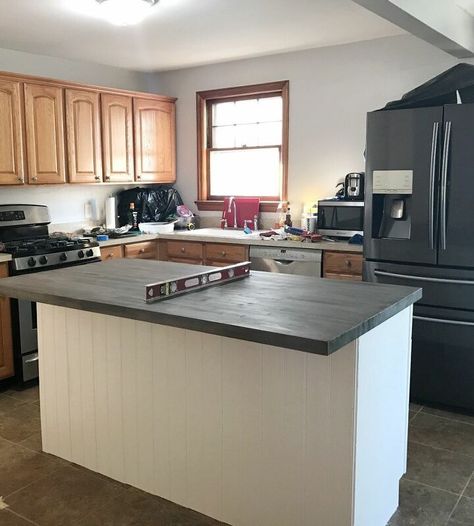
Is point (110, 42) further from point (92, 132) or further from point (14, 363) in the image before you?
point (14, 363)

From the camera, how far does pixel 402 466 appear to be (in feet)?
8.11

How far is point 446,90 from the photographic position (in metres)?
3.44

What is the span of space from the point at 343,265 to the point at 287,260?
0.46 metres

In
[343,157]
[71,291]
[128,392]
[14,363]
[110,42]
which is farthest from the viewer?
[343,157]

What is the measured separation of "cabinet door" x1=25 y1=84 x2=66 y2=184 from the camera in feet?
13.8

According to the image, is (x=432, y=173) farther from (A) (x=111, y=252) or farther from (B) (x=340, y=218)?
(A) (x=111, y=252)

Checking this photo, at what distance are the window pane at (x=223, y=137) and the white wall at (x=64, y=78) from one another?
884mm

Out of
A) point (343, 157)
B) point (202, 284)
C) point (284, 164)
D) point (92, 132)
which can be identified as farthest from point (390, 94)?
point (202, 284)

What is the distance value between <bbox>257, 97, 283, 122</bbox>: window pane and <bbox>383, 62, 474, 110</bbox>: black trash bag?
1.62 metres

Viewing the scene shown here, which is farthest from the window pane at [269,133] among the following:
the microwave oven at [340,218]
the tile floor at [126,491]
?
the tile floor at [126,491]

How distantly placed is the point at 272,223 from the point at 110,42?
196cm

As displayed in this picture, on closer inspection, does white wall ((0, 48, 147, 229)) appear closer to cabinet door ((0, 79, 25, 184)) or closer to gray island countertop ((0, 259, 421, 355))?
cabinet door ((0, 79, 25, 184))

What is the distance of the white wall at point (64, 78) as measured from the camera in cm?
453

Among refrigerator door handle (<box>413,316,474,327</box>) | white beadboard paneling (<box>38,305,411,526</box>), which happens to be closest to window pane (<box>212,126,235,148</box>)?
refrigerator door handle (<box>413,316,474,327</box>)
